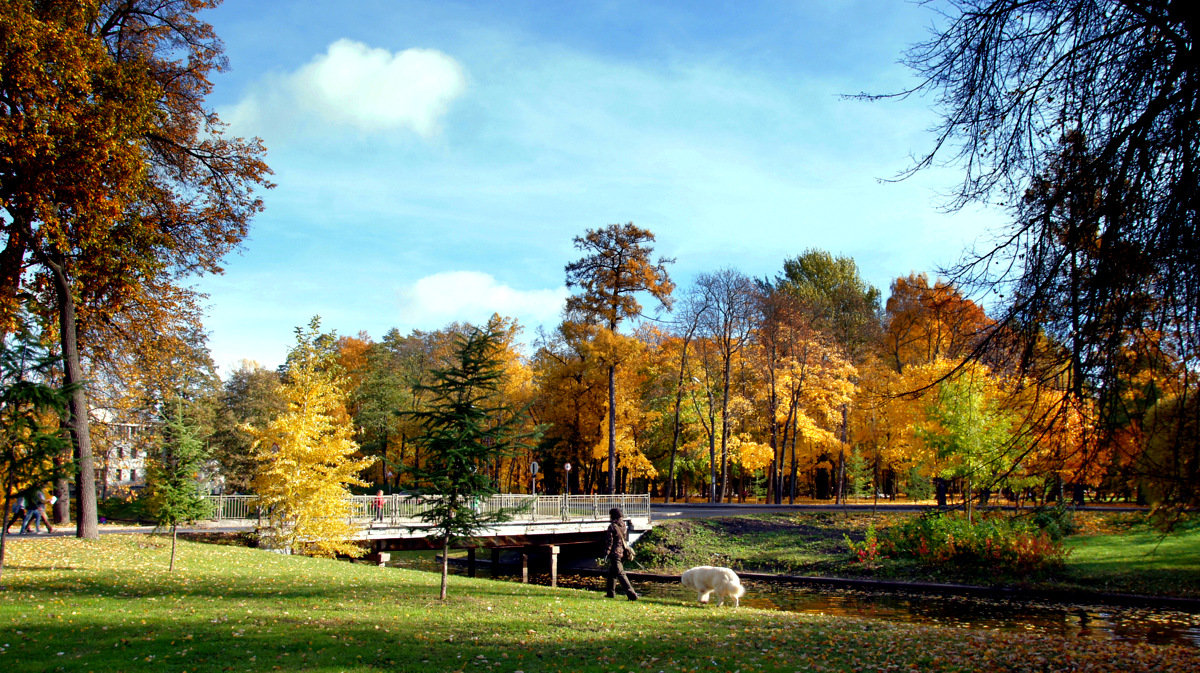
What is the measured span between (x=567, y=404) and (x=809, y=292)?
26758 millimetres

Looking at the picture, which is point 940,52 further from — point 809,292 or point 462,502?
point 809,292

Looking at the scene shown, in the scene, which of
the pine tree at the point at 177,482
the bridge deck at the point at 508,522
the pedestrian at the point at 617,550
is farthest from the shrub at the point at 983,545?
the pine tree at the point at 177,482

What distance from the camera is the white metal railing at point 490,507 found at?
1084 inches

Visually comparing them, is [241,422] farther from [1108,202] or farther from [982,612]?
[1108,202]

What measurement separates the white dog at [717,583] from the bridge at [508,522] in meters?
7.91

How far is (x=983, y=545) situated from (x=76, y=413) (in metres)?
28.0

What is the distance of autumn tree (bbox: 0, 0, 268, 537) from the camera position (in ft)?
54.9

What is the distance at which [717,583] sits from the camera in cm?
1633

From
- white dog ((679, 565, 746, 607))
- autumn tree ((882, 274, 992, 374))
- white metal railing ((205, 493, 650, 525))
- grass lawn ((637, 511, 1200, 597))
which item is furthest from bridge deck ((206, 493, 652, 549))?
autumn tree ((882, 274, 992, 374))

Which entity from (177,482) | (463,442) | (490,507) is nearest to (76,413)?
(177,482)

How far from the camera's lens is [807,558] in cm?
2986

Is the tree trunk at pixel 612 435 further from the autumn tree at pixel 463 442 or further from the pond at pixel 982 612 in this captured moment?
the autumn tree at pixel 463 442

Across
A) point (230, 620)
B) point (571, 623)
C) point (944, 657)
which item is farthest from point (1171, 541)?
point (230, 620)

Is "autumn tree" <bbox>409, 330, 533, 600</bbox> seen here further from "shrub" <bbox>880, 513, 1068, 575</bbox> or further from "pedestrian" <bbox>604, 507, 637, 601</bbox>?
"shrub" <bbox>880, 513, 1068, 575</bbox>
